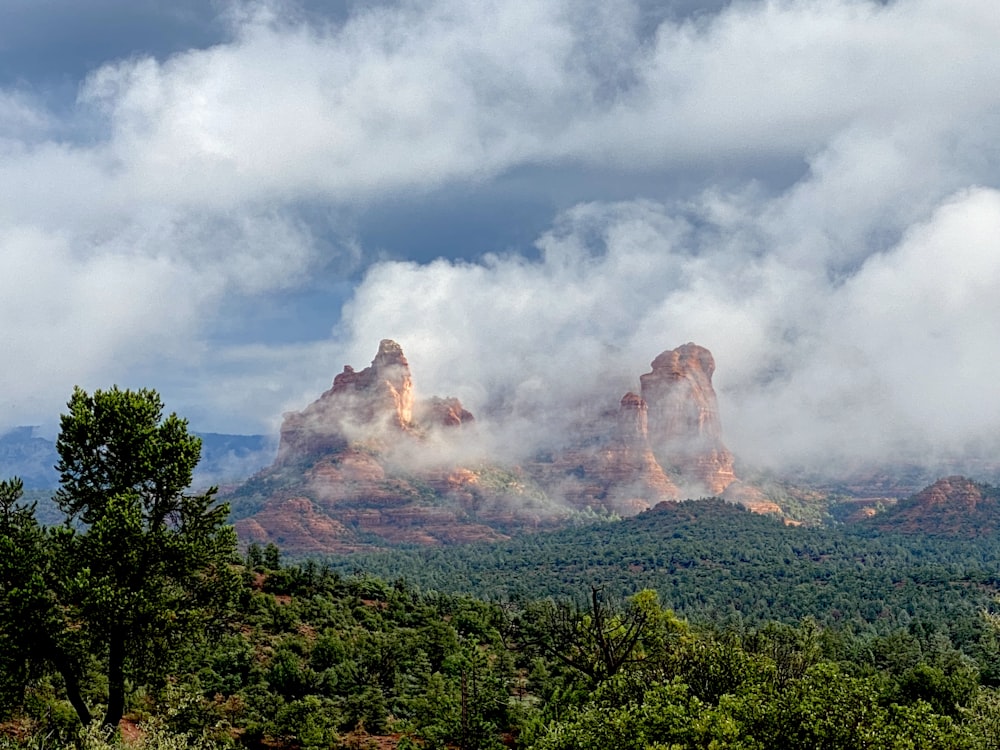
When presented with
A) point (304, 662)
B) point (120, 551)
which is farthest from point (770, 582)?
point (120, 551)

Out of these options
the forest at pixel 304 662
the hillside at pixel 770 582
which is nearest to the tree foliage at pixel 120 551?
the forest at pixel 304 662

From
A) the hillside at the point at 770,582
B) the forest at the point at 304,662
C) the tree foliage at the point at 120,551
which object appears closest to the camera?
the forest at the point at 304,662

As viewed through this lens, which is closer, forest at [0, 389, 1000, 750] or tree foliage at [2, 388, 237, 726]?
forest at [0, 389, 1000, 750]

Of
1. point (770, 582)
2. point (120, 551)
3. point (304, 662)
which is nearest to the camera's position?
point (120, 551)

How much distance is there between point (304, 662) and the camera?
51.7 m

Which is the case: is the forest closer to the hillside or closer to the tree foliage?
the tree foliage

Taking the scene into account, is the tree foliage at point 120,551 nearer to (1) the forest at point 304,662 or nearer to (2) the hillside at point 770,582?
(1) the forest at point 304,662

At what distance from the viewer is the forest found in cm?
2316

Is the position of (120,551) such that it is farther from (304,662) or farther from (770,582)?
(770,582)

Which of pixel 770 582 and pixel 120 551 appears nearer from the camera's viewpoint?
pixel 120 551

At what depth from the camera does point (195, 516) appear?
27688 millimetres

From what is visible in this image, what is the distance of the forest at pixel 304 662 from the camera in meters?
23.2

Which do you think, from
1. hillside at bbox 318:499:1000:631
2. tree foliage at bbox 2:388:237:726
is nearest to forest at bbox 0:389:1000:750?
tree foliage at bbox 2:388:237:726

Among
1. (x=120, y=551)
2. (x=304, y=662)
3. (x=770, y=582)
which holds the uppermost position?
(x=120, y=551)
